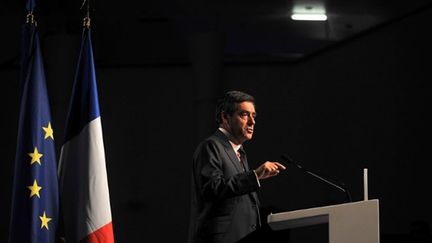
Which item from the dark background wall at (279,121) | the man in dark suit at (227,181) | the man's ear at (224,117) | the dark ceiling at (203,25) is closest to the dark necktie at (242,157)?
the man in dark suit at (227,181)

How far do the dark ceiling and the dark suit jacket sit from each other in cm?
601

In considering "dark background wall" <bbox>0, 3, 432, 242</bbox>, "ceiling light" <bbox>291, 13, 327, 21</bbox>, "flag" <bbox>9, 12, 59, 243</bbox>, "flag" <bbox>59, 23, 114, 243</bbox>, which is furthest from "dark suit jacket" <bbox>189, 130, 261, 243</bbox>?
"ceiling light" <bbox>291, 13, 327, 21</bbox>

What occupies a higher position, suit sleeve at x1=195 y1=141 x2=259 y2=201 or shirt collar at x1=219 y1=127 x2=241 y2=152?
shirt collar at x1=219 y1=127 x2=241 y2=152

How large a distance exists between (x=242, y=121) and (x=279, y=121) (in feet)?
22.1

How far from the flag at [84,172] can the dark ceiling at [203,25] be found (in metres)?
5.83

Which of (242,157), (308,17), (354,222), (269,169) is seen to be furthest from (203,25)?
(354,222)

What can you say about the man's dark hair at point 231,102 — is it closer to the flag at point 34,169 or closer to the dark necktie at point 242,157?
the dark necktie at point 242,157

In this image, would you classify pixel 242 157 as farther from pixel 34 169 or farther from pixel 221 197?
pixel 34 169

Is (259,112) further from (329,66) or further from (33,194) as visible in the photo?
(33,194)

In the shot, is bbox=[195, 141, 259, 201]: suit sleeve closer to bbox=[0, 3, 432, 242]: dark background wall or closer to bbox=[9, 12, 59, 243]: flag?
bbox=[9, 12, 59, 243]: flag

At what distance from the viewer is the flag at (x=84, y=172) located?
3.27 m

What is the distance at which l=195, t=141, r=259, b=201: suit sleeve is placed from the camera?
10.3 ft

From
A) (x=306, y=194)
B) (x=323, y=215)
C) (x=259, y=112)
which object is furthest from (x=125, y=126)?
(x=323, y=215)

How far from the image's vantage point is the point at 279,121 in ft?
33.2
